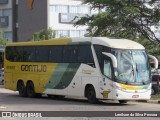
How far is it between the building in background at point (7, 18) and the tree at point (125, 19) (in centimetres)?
5656

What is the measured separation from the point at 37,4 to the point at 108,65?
63094 mm

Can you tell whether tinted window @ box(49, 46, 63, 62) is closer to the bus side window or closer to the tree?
the bus side window

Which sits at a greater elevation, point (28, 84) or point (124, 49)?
point (124, 49)

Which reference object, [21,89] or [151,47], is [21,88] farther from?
[151,47]

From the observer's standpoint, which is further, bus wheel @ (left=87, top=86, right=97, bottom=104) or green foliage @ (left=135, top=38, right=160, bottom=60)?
green foliage @ (left=135, top=38, right=160, bottom=60)

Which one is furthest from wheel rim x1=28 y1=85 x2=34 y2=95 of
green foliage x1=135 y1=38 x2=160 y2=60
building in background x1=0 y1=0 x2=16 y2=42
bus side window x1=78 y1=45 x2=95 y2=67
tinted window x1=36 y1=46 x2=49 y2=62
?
building in background x1=0 y1=0 x2=16 y2=42

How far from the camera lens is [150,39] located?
36312mm

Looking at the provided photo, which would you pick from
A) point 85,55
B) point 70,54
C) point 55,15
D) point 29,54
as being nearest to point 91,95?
point 85,55

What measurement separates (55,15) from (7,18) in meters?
11.6

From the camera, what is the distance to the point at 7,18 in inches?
3607

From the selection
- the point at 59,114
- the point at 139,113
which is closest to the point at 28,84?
the point at 59,114

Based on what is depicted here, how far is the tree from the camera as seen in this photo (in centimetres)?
3294

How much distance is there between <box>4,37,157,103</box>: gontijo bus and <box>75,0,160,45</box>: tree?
629 cm

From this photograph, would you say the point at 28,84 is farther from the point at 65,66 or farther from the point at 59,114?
the point at 59,114
